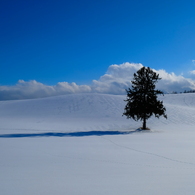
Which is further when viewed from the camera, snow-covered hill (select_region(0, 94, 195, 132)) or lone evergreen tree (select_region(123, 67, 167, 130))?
snow-covered hill (select_region(0, 94, 195, 132))

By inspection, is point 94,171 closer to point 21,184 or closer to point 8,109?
point 21,184

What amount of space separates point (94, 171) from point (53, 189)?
1.90 m

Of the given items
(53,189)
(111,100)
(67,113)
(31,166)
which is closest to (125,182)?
(53,189)

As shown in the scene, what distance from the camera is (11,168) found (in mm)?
6961

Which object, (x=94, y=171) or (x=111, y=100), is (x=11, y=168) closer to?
(x=94, y=171)

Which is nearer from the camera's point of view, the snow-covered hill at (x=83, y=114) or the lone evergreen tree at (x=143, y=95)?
the lone evergreen tree at (x=143, y=95)

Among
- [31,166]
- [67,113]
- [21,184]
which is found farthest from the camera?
[67,113]

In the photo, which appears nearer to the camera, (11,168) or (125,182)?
(125,182)

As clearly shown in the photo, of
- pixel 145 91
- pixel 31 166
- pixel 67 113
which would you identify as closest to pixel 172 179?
pixel 31 166

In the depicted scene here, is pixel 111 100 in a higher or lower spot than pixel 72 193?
higher

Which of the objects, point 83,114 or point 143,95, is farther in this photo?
point 83,114

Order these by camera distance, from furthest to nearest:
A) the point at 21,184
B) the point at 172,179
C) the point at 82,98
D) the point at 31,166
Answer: the point at 82,98
the point at 31,166
the point at 172,179
the point at 21,184

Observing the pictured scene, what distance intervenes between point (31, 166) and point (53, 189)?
2.57 meters

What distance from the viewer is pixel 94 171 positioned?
263 inches
